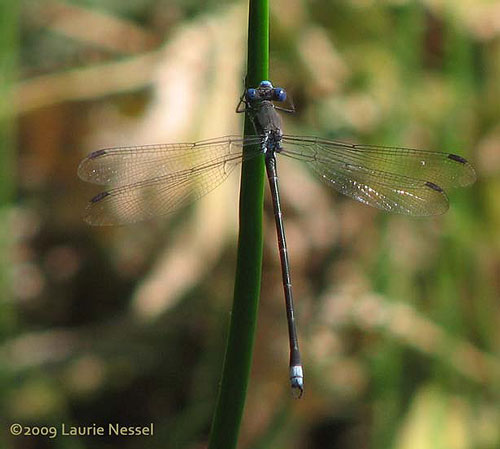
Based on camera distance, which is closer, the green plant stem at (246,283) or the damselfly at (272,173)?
the green plant stem at (246,283)

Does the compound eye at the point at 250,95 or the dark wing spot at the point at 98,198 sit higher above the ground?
the compound eye at the point at 250,95

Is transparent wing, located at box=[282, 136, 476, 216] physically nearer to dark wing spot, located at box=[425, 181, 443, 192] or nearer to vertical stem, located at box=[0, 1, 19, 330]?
dark wing spot, located at box=[425, 181, 443, 192]

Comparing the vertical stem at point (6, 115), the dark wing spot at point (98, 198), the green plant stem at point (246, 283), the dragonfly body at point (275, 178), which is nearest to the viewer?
the green plant stem at point (246, 283)

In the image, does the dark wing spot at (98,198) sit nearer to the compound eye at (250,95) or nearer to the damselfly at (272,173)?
the damselfly at (272,173)

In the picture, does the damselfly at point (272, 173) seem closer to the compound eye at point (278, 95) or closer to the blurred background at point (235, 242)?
the compound eye at point (278, 95)

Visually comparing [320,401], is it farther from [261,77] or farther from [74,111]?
[261,77]

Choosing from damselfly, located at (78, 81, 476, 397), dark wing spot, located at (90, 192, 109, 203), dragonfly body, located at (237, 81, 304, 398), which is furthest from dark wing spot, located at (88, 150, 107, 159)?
dragonfly body, located at (237, 81, 304, 398)

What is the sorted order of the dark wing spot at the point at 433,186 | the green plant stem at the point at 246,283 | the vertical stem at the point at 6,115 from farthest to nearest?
the vertical stem at the point at 6,115
the dark wing spot at the point at 433,186
the green plant stem at the point at 246,283

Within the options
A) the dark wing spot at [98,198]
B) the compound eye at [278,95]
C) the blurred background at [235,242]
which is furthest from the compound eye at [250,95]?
the blurred background at [235,242]
